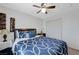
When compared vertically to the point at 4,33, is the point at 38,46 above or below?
below

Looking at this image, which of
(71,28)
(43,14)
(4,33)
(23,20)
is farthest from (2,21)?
(71,28)

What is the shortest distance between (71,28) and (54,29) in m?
0.23

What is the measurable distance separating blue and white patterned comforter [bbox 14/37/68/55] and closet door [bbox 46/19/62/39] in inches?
2.7

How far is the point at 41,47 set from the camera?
4.91ft

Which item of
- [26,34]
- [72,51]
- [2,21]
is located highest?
[2,21]

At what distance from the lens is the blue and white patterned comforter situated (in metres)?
1.48

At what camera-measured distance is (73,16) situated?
1518mm

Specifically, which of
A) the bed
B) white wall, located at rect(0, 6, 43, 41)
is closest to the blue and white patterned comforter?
the bed

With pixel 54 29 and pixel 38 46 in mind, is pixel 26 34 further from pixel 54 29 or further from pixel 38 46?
pixel 54 29

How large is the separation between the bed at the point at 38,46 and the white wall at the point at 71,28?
87 millimetres

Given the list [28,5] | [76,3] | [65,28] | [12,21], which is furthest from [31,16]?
[76,3]

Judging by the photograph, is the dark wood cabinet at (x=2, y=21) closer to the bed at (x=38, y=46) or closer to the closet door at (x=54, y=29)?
the bed at (x=38, y=46)

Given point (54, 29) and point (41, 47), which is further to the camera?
point (54, 29)

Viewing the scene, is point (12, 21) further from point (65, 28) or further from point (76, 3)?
point (76, 3)
